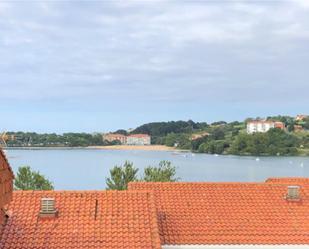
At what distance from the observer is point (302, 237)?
1491 cm

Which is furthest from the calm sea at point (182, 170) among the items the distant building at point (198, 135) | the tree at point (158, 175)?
the distant building at point (198, 135)

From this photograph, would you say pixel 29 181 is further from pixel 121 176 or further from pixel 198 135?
pixel 198 135

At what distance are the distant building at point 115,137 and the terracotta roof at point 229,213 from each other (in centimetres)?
16092

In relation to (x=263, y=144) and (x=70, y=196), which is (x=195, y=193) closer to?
(x=70, y=196)

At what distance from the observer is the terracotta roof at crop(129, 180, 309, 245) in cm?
1489

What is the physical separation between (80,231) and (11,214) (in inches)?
70.5

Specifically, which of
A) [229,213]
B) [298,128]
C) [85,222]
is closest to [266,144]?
[298,128]

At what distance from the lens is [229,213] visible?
16.0 meters

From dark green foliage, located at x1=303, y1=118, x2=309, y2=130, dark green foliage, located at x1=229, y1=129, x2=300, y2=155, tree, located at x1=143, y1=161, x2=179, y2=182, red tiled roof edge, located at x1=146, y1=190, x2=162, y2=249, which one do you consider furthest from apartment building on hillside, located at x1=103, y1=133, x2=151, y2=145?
red tiled roof edge, located at x1=146, y1=190, x2=162, y2=249

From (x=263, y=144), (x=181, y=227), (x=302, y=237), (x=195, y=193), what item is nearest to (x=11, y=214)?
(x=181, y=227)

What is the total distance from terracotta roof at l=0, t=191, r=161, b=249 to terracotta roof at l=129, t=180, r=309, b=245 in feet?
5.68

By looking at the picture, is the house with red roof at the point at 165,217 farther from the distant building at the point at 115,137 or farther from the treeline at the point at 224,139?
the distant building at the point at 115,137

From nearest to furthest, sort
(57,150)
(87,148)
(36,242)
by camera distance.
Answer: (36,242), (57,150), (87,148)

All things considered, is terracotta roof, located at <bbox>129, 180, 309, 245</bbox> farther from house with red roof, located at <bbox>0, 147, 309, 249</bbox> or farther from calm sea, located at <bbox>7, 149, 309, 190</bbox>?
calm sea, located at <bbox>7, 149, 309, 190</bbox>
